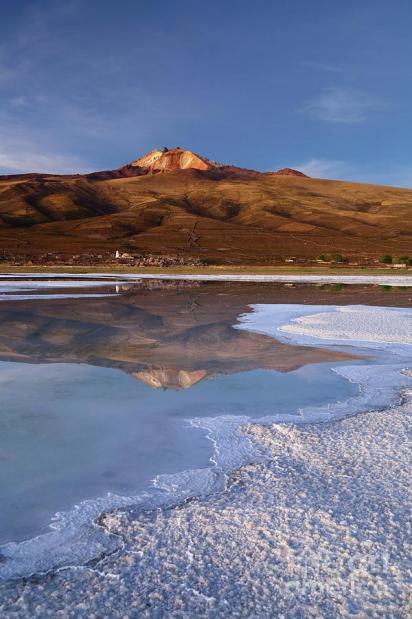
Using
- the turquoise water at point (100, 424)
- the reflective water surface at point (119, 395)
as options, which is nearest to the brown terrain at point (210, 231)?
the reflective water surface at point (119, 395)

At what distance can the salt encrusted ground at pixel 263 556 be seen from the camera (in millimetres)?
3867

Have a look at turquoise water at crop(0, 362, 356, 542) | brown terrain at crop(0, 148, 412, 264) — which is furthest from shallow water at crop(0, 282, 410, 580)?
brown terrain at crop(0, 148, 412, 264)

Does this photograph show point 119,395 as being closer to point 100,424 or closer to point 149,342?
point 100,424

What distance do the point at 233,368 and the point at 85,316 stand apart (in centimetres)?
1043

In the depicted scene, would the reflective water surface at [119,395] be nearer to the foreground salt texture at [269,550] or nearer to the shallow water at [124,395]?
the shallow water at [124,395]

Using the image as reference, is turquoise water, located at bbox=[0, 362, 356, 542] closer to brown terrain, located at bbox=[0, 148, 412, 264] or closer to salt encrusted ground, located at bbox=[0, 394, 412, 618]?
salt encrusted ground, located at bbox=[0, 394, 412, 618]

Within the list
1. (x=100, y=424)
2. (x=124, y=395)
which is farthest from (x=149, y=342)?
(x=100, y=424)

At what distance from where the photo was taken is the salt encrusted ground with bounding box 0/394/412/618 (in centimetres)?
387

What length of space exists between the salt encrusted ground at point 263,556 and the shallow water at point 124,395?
794mm

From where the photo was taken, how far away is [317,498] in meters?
5.39

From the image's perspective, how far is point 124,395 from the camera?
9.15 m

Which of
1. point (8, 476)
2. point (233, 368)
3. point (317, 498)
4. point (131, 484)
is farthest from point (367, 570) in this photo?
point (233, 368)

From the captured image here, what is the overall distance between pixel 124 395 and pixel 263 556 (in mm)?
5050

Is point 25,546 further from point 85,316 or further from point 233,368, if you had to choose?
point 85,316
